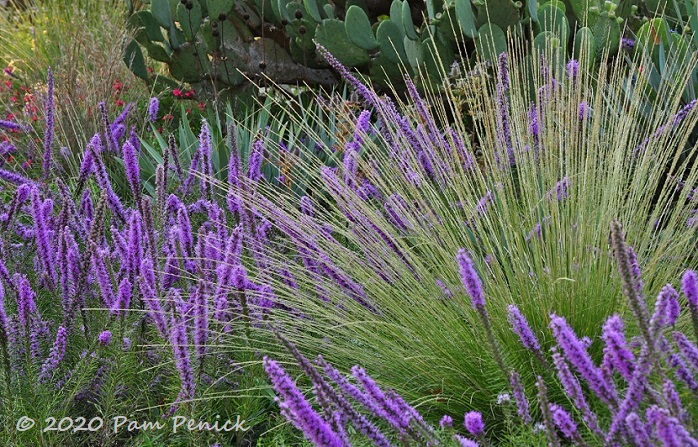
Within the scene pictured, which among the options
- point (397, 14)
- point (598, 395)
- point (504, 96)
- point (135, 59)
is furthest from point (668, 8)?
point (598, 395)

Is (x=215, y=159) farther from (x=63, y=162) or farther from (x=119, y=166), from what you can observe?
(x=63, y=162)

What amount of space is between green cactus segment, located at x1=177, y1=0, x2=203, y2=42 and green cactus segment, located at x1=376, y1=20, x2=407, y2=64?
132 cm

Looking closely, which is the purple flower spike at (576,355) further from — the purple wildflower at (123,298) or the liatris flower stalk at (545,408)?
the purple wildflower at (123,298)

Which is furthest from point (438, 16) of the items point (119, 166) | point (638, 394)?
point (638, 394)

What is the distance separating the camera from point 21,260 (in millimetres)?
2984

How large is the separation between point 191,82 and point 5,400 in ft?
13.0

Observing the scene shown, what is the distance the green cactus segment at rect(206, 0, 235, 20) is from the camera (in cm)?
536

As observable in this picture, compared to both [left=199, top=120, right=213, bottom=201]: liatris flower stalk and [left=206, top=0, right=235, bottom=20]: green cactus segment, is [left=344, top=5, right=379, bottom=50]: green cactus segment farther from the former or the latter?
[left=199, top=120, right=213, bottom=201]: liatris flower stalk

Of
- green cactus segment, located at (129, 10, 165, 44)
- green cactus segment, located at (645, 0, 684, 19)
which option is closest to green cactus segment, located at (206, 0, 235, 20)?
green cactus segment, located at (129, 10, 165, 44)

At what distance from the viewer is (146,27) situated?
19.0 feet

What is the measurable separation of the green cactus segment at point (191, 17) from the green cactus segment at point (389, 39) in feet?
4.32

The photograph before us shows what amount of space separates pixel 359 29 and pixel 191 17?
1236 mm

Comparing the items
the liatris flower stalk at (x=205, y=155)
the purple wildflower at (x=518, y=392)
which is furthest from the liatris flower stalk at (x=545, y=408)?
the liatris flower stalk at (x=205, y=155)

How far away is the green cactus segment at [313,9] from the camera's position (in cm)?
493
